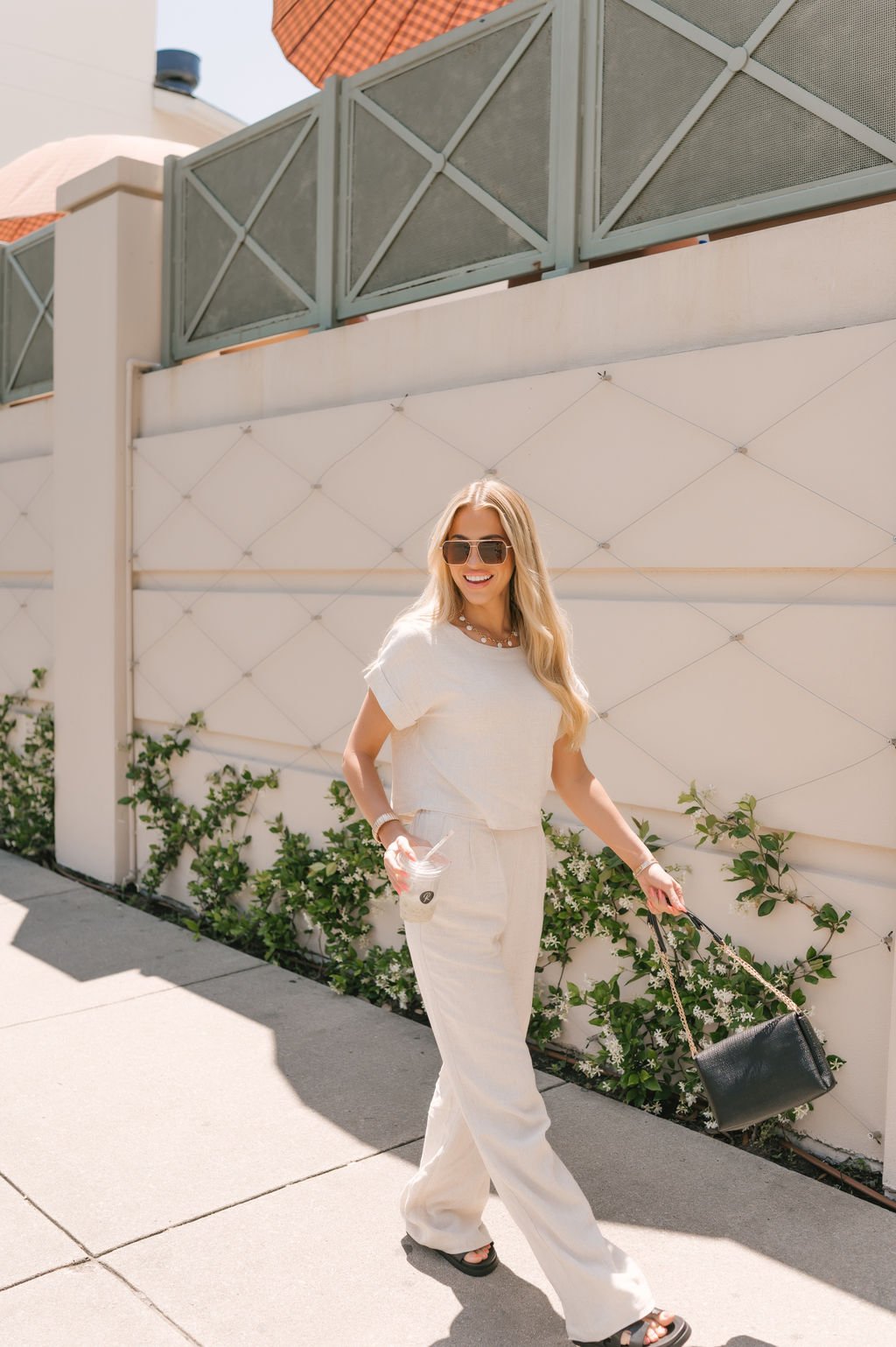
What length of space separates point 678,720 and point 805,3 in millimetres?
2144

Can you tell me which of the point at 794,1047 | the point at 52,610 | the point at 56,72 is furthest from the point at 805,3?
the point at 56,72

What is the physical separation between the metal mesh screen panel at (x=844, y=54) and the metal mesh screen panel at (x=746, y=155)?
7cm

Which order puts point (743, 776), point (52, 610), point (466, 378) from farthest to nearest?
point (52, 610) < point (466, 378) < point (743, 776)

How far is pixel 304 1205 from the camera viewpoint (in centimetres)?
303

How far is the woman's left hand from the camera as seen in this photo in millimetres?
2600

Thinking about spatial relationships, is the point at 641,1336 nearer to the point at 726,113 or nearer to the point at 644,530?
the point at 644,530

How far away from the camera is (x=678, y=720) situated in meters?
3.64

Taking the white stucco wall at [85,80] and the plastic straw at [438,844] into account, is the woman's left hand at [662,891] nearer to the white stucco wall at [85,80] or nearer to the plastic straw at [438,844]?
the plastic straw at [438,844]

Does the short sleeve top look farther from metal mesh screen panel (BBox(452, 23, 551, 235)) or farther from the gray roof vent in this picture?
the gray roof vent

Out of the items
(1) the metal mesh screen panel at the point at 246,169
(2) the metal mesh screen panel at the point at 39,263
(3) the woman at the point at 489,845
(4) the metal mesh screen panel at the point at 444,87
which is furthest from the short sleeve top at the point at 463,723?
(2) the metal mesh screen panel at the point at 39,263

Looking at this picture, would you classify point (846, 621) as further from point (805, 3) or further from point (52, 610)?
point (52, 610)

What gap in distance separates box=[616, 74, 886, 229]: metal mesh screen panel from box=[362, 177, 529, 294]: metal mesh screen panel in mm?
654

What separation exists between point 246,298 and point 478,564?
137 inches

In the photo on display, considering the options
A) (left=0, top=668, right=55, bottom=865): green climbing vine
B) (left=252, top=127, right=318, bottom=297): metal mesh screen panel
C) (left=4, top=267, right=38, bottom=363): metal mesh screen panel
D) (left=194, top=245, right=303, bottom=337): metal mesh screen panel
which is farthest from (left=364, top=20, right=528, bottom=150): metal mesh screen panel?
(left=0, top=668, right=55, bottom=865): green climbing vine
